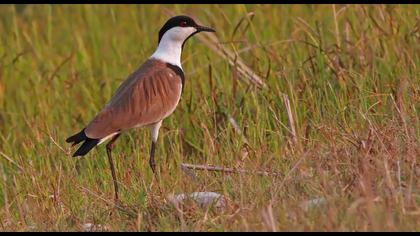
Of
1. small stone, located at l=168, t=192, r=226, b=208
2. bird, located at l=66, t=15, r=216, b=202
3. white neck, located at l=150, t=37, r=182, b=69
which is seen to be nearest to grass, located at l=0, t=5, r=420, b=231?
small stone, located at l=168, t=192, r=226, b=208

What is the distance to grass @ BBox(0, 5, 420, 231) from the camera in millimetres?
4453

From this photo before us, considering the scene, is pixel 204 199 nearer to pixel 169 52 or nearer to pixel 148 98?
pixel 148 98

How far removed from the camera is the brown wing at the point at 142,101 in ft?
19.7

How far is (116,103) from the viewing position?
241 inches

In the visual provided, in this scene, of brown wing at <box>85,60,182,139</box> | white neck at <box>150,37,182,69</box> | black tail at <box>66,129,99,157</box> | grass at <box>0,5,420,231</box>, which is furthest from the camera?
white neck at <box>150,37,182,69</box>

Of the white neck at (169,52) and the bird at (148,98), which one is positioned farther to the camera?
the white neck at (169,52)

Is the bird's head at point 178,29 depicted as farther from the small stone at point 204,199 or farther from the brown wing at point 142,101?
the small stone at point 204,199

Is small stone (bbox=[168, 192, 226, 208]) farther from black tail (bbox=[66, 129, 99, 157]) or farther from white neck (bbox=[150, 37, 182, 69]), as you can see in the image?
white neck (bbox=[150, 37, 182, 69])

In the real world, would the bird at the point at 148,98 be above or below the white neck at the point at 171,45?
below

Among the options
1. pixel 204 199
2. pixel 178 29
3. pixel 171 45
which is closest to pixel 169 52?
pixel 171 45

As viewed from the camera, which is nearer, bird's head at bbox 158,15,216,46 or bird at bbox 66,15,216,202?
bird at bbox 66,15,216,202

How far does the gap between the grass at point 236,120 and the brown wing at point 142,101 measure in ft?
0.88

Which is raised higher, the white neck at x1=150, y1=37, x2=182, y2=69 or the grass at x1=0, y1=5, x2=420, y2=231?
the white neck at x1=150, y1=37, x2=182, y2=69

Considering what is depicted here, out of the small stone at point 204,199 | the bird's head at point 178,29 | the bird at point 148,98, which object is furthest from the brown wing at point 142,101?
the small stone at point 204,199
